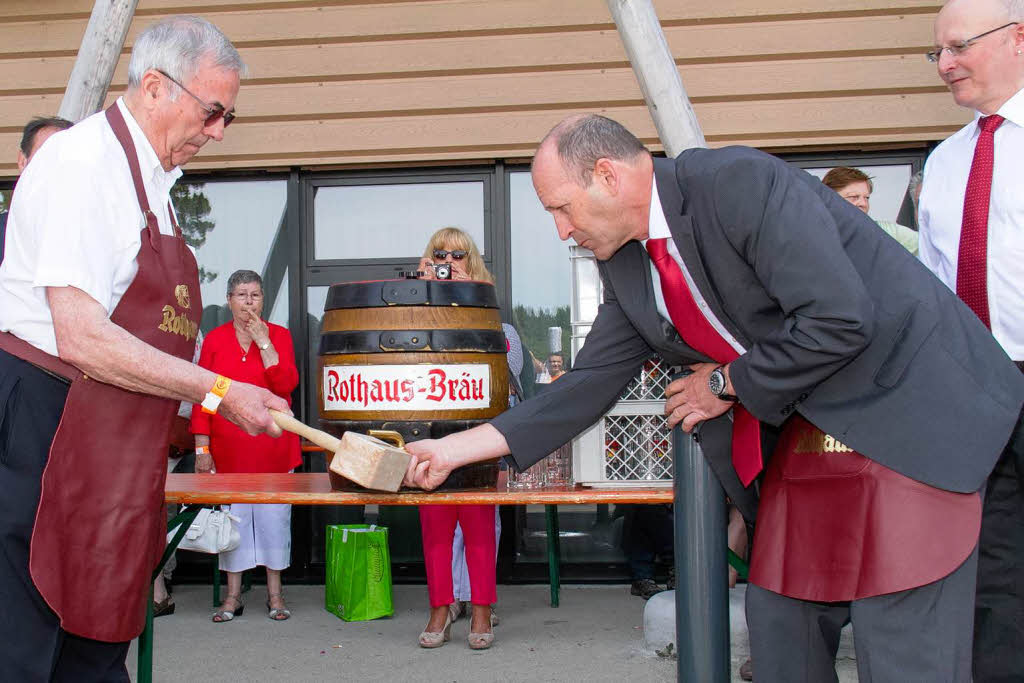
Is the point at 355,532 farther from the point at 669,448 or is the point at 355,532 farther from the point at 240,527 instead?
the point at 669,448

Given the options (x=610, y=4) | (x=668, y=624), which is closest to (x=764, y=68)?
(x=610, y=4)

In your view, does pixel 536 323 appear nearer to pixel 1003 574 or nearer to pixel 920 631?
pixel 1003 574

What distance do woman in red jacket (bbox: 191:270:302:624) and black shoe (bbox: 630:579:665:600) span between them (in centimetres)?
181

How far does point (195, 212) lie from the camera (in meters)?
5.55

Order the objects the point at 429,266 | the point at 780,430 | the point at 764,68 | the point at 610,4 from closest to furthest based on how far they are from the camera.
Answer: the point at 780,430
the point at 610,4
the point at 429,266
the point at 764,68

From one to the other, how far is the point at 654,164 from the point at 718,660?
115 cm

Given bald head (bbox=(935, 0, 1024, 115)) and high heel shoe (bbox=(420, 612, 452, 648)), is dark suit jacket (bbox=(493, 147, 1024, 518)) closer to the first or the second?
bald head (bbox=(935, 0, 1024, 115))

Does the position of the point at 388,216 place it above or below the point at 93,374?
above

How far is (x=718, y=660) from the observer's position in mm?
2273

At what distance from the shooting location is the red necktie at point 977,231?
2.35m

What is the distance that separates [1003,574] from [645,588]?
3.02 meters

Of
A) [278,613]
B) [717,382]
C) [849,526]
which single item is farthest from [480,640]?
[849,526]

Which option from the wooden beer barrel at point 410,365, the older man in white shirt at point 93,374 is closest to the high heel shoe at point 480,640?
the wooden beer barrel at point 410,365

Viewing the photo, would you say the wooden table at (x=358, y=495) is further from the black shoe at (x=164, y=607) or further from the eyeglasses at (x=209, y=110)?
the black shoe at (x=164, y=607)
